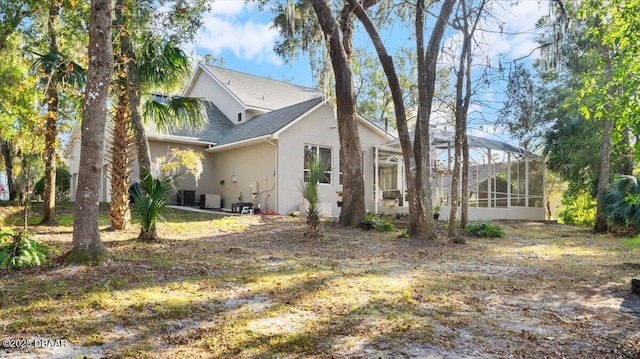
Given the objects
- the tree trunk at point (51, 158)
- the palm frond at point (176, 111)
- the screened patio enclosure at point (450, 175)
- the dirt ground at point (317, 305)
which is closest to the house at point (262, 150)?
the screened patio enclosure at point (450, 175)

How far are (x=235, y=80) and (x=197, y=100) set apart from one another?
1227 centimetres

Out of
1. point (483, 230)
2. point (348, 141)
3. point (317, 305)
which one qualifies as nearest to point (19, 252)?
point (317, 305)

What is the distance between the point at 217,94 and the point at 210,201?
6.73 m

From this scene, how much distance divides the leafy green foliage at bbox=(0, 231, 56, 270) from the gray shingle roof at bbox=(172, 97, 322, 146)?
1007cm

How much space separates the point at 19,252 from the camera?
5.70 m

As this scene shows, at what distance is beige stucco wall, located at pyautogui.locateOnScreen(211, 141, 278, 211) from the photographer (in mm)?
16219

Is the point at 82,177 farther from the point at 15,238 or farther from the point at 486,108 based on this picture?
the point at 486,108

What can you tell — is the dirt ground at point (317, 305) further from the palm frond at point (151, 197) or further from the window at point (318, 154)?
the window at point (318, 154)

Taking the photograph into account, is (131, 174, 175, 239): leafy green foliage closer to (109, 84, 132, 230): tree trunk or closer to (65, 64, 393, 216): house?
(109, 84, 132, 230): tree trunk

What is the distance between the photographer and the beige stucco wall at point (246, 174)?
1622 cm

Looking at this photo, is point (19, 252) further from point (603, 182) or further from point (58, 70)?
point (603, 182)

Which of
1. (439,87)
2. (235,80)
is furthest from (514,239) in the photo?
(235,80)

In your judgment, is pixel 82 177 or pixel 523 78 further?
pixel 523 78

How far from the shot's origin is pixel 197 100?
408 inches
